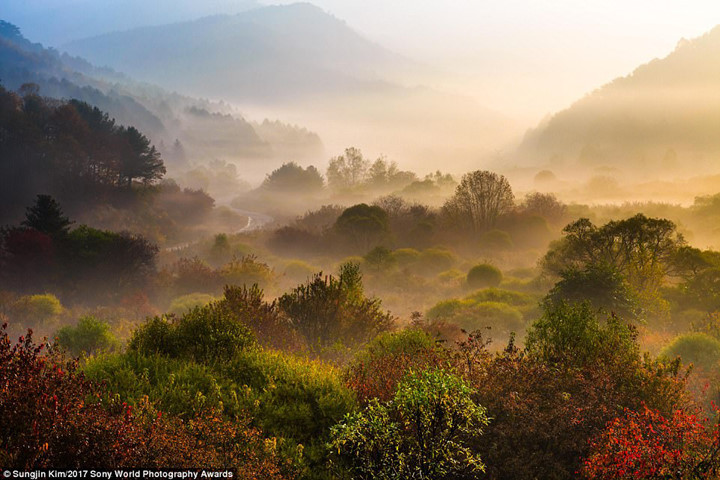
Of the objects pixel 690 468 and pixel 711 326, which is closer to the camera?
pixel 690 468

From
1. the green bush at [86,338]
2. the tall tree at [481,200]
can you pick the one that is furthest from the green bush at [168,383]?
the tall tree at [481,200]

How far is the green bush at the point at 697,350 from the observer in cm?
1373

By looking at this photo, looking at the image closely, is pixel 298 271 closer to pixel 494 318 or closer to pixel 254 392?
pixel 494 318

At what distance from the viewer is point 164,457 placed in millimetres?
4957

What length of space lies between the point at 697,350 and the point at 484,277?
15.2 m

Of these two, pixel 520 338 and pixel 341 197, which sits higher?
pixel 341 197

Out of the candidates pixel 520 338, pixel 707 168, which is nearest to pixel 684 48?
pixel 707 168

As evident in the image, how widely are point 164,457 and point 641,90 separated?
7426 inches

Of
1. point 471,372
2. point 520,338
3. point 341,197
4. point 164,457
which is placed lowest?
point 520,338

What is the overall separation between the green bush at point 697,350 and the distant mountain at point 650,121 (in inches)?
4760

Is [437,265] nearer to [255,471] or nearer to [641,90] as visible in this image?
[255,471]

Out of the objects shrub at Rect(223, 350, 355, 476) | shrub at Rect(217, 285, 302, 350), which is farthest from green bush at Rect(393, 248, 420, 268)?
shrub at Rect(223, 350, 355, 476)

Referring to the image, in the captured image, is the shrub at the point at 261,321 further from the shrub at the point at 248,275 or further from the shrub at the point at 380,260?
the shrub at the point at 380,260

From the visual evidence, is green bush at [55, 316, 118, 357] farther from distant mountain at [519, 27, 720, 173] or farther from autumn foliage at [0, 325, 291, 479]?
distant mountain at [519, 27, 720, 173]
